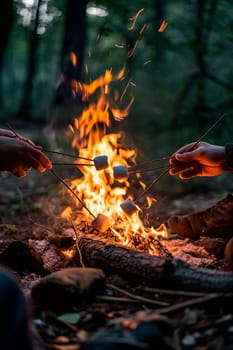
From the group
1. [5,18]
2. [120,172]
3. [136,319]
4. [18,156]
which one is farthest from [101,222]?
[5,18]

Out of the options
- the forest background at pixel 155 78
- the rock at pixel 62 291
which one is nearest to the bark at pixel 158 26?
the forest background at pixel 155 78

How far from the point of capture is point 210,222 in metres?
4.51

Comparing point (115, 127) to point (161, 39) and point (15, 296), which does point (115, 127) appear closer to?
point (161, 39)

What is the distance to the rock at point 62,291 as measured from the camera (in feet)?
10.1

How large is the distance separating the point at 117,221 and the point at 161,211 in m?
2.22

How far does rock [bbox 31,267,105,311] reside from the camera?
10.1 ft

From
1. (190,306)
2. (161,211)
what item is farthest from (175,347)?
(161,211)

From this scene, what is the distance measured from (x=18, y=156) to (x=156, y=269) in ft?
5.33

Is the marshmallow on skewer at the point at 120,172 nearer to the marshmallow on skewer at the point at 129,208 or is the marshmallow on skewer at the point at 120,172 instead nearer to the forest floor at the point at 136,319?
the marshmallow on skewer at the point at 129,208

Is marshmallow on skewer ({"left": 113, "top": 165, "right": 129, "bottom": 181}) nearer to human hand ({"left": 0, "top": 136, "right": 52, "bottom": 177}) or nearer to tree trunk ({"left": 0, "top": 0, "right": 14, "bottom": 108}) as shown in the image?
human hand ({"left": 0, "top": 136, "right": 52, "bottom": 177})

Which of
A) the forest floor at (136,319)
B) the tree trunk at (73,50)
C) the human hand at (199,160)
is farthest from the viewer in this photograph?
the tree trunk at (73,50)

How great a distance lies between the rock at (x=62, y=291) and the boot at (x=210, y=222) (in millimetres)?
1785

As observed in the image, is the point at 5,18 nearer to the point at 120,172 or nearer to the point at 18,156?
the point at 18,156

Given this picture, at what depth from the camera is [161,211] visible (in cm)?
659
